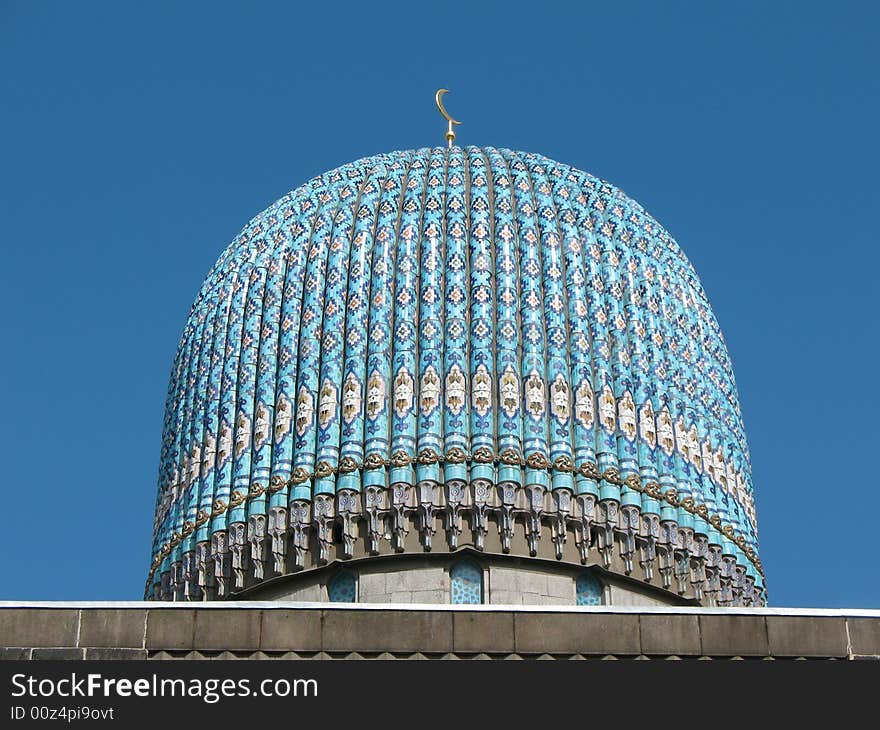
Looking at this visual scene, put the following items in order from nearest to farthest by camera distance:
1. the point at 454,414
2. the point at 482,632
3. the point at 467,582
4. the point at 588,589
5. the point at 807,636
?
1. the point at 482,632
2. the point at 807,636
3. the point at 467,582
4. the point at 588,589
5. the point at 454,414

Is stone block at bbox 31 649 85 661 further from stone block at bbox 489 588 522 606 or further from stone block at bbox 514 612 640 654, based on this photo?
stone block at bbox 489 588 522 606

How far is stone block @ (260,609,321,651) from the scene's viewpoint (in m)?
14.3

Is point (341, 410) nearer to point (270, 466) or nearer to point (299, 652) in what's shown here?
point (270, 466)

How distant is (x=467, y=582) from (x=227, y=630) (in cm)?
414

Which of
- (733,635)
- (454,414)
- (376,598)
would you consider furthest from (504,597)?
(733,635)

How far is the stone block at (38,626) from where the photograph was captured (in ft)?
46.6

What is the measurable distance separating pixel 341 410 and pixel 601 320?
2.62 m

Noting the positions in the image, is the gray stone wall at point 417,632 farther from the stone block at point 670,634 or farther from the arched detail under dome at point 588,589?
the arched detail under dome at point 588,589

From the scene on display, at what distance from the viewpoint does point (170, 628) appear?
566 inches

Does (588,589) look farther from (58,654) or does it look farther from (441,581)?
(58,654)

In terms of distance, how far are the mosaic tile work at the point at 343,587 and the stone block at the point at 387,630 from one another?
382 centimetres

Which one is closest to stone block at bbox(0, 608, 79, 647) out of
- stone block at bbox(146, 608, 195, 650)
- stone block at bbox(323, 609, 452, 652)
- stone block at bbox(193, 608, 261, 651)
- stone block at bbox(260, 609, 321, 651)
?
stone block at bbox(146, 608, 195, 650)

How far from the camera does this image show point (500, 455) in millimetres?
18641

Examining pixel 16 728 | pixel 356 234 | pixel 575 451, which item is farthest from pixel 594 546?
pixel 16 728
